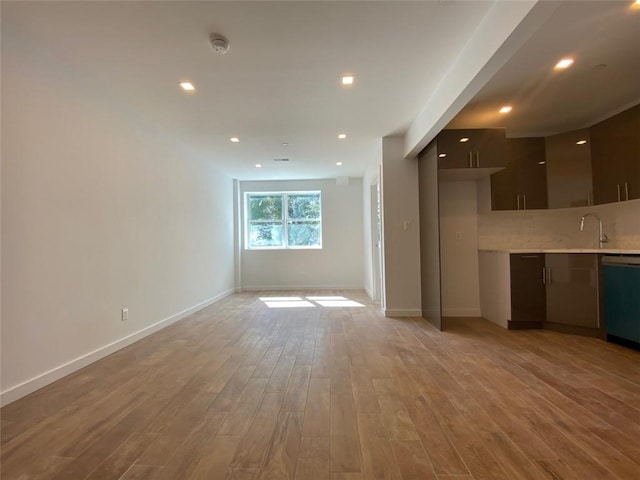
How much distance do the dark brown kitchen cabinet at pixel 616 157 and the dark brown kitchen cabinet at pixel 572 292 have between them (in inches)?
31.0

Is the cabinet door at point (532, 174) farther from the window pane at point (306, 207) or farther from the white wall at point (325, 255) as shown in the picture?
the window pane at point (306, 207)

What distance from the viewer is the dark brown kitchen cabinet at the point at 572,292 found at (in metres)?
3.23

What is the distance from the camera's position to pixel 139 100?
3.10m

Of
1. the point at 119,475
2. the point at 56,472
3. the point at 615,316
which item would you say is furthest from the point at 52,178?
the point at 615,316

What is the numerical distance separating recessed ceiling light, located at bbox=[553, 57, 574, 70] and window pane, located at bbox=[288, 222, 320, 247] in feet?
16.9

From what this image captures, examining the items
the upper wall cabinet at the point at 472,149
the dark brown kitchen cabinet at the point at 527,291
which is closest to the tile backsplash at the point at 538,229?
the dark brown kitchen cabinet at the point at 527,291

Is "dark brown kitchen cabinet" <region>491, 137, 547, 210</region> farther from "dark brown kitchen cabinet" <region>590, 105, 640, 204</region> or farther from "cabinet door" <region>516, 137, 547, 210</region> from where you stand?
"dark brown kitchen cabinet" <region>590, 105, 640, 204</region>

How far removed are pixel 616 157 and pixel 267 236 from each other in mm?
5944

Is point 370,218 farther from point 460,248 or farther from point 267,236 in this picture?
point 267,236

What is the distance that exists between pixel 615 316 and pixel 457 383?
6.95 feet

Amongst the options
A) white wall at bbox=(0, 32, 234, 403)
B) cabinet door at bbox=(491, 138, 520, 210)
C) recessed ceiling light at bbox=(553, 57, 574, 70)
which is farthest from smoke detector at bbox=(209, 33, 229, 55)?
cabinet door at bbox=(491, 138, 520, 210)

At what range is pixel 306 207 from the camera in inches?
282

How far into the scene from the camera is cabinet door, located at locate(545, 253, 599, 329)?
3.23m

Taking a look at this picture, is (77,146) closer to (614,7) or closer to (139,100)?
(139,100)
